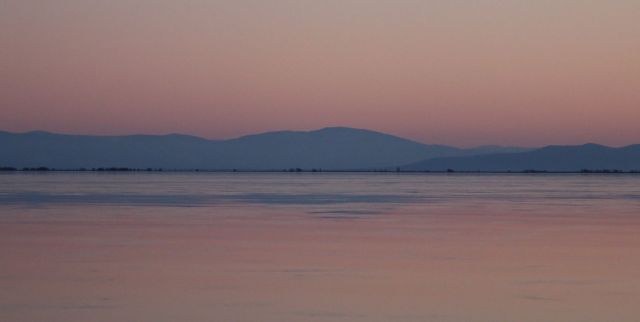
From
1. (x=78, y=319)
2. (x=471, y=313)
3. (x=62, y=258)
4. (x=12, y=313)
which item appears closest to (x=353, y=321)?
(x=471, y=313)

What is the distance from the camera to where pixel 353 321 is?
27.6 feet

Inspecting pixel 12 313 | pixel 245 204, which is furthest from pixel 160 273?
pixel 245 204

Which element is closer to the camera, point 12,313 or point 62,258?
point 12,313

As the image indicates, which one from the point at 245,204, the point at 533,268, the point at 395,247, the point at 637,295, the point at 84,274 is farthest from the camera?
the point at 245,204

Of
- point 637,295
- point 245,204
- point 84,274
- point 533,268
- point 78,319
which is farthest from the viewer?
point 245,204

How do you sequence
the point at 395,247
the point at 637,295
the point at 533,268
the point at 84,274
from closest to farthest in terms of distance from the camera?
the point at 637,295
the point at 84,274
the point at 533,268
the point at 395,247

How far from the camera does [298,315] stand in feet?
28.6

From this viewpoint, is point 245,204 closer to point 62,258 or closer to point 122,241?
point 122,241

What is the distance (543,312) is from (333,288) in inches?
90.9

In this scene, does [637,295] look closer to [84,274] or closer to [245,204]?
[84,274]

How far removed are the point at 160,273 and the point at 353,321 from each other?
3615 millimetres

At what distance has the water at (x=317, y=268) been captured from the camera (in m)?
8.96

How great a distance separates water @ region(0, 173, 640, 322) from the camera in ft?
29.4

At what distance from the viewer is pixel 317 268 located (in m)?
11.9
